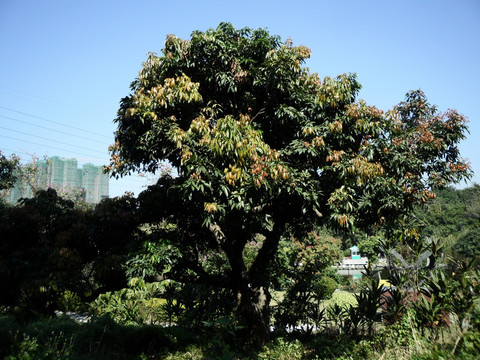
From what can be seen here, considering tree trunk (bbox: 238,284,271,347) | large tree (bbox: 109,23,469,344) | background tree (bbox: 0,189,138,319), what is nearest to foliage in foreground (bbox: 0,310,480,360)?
tree trunk (bbox: 238,284,271,347)

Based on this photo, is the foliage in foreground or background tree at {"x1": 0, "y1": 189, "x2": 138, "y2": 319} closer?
the foliage in foreground

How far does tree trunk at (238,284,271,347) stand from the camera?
878 centimetres

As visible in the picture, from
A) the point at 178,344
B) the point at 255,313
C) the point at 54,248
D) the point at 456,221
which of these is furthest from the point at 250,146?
the point at 456,221

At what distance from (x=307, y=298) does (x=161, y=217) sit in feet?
17.4

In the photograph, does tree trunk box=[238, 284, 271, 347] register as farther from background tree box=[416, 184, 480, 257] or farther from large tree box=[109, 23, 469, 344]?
background tree box=[416, 184, 480, 257]

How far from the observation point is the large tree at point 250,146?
664 centimetres

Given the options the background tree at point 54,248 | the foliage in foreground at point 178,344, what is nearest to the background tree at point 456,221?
the foliage in foreground at point 178,344

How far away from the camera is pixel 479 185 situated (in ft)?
144

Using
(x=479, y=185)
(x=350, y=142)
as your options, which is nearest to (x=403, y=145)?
(x=350, y=142)

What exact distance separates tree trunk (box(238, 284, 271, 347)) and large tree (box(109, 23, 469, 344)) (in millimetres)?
35

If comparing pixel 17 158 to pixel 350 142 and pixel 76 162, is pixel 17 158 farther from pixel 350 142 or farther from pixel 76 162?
pixel 76 162

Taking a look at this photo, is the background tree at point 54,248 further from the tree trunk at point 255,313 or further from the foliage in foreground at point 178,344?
the tree trunk at point 255,313

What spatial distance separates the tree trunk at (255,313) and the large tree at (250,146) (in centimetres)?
3

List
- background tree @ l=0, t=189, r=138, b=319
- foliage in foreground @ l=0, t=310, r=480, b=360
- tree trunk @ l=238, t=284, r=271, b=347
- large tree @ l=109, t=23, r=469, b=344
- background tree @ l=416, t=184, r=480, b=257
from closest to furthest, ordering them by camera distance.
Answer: foliage in foreground @ l=0, t=310, r=480, b=360, background tree @ l=0, t=189, r=138, b=319, large tree @ l=109, t=23, r=469, b=344, tree trunk @ l=238, t=284, r=271, b=347, background tree @ l=416, t=184, r=480, b=257
